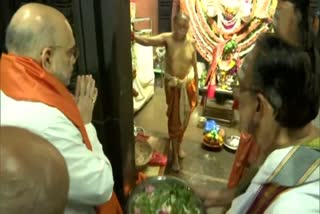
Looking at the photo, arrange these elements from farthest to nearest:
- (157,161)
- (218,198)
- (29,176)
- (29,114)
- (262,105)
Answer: (157,161)
(218,198)
(29,114)
(262,105)
(29,176)

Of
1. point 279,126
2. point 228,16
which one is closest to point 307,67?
point 279,126

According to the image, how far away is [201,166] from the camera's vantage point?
290 centimetres

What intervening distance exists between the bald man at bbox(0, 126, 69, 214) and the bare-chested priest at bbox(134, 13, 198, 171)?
2.03m

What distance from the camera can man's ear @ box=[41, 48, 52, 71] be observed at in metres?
1.19

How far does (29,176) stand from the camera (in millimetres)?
645

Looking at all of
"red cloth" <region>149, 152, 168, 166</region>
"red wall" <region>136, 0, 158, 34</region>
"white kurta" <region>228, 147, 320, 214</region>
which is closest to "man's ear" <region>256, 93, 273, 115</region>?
"white kurta" <region>228, 147, 320, 214</region>

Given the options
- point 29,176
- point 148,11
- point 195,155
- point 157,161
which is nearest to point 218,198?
point 29,176

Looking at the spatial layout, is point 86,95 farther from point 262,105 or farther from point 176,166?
point 176,166

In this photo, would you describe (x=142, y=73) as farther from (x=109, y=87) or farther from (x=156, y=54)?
(x=109, y=87)

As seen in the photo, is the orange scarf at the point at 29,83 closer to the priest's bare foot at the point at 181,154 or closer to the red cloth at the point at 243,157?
the red cloth at the point at 243,157

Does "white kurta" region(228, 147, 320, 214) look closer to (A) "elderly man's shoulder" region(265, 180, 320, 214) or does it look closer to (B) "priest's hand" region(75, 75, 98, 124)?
(A) "elderly man's shoulder" region(265, 180, 320, 214)

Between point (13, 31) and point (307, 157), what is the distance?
0.92m

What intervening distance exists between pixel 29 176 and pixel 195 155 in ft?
8.13

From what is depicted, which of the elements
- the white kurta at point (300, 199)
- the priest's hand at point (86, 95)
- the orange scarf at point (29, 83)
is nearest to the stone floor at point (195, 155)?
the priest's hand at point (86, 95)
